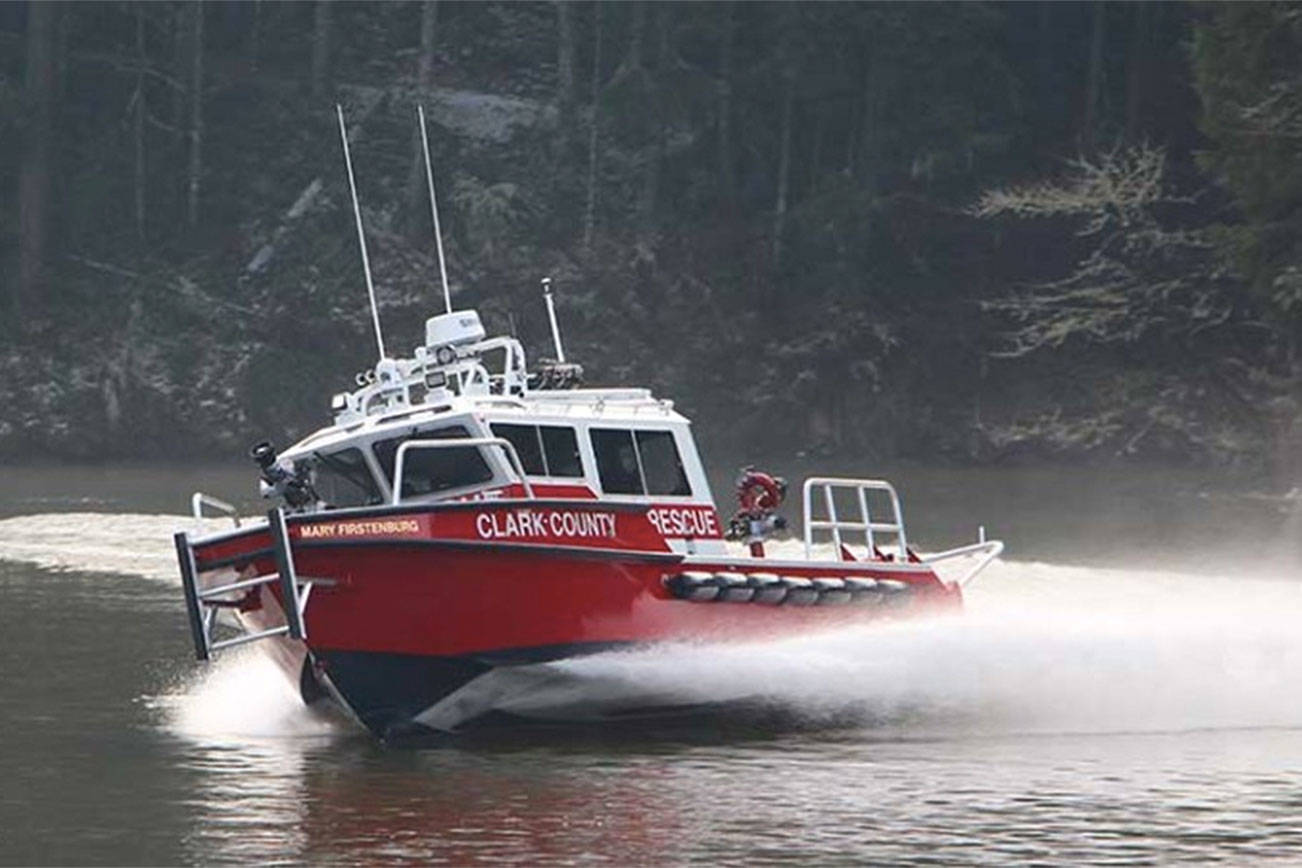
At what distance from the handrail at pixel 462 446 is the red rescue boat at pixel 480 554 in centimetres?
3

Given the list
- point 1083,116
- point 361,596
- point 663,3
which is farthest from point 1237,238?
point 361,596

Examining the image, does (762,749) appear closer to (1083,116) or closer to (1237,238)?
(1237,238)

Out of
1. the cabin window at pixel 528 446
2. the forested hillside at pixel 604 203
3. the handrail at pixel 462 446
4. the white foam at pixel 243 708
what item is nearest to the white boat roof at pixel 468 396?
the cabin window at pixel 528 446

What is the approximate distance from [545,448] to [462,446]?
2.75 ft

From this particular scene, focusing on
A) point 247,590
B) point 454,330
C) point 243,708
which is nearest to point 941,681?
point 454,330

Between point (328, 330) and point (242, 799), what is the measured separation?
53.9 metres

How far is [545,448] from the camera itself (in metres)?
26.9

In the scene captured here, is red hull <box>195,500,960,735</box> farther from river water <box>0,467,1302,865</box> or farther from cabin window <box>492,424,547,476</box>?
cabin window <box>492,424,547,476</box>

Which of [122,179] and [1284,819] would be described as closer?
[1284,819]

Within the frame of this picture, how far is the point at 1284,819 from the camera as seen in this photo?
22.6 metres

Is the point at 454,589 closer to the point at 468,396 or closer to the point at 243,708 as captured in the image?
the point at 468,396

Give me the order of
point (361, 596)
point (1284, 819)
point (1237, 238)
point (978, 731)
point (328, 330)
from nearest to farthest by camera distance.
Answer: point (1284, 819) → point (361, 596) → point (978, 731) → point (1237, 238) → point (328, 330)

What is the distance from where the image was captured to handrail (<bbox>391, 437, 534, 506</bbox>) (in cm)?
2569

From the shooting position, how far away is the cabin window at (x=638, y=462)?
27156 mm
